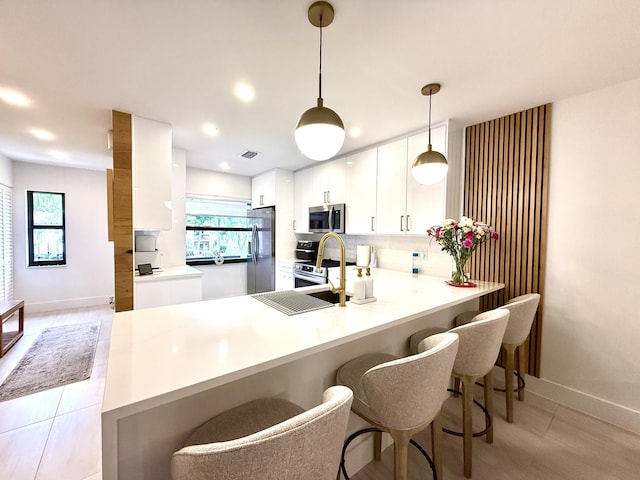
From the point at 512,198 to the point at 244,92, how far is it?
2465mm

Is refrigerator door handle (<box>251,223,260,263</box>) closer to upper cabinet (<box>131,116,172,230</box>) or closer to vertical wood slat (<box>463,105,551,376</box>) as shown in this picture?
upper cabinet (<box>131,116,172,230</box>)

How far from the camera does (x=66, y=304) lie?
473 cm

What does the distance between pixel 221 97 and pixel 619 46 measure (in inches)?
101

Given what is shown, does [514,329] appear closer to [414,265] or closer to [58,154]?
[414,265]

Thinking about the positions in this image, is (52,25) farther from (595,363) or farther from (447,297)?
(595,363)

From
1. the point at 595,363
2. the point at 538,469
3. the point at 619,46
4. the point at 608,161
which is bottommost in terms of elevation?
the point at 538,469

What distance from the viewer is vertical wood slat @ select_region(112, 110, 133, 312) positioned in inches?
95.7

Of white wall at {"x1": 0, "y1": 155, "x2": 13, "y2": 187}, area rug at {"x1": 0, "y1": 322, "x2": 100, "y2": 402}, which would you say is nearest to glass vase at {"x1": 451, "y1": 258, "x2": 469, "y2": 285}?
area rug at {"x1": 0, "y1": 322, "x2": 100, "y2": 402}

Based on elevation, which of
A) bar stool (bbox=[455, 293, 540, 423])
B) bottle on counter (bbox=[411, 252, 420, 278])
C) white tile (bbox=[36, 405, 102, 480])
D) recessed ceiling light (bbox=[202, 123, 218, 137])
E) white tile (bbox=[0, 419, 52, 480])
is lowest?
white tile (bbox=[36, 405, 102, 480])

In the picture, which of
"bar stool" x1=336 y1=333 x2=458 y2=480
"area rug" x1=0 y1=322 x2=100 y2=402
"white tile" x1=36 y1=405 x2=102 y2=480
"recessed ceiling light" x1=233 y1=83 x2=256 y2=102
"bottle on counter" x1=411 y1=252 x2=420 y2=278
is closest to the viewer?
"bar stool" x1=336 y1=333 x2=458 y2=480

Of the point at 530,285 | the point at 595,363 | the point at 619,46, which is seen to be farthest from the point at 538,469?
the point at 619,46

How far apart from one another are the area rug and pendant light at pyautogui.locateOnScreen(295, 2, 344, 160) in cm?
310

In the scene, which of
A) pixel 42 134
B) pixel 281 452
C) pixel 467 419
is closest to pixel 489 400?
pixel 467 419

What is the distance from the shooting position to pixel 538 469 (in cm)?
160
